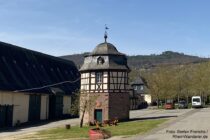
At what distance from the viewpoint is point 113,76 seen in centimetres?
4438

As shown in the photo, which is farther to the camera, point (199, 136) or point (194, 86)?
point (194, 86)

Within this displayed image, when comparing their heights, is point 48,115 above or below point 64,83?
below

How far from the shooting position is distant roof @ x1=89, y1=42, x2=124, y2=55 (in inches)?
1759

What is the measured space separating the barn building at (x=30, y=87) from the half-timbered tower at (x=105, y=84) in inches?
323

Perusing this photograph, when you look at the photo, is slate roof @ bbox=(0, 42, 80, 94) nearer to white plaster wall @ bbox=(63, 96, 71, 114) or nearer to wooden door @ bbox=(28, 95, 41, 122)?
wooden door @ bbox=(28, 95, 41, 122)

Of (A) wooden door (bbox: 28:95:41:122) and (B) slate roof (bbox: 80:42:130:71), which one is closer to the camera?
(B) slate roof (bbox: 80:42:130:71)

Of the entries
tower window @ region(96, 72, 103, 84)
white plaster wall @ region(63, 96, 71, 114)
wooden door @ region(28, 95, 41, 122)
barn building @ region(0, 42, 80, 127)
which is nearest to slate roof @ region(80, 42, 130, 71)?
tower window @ region(96, 72, 103, 84)

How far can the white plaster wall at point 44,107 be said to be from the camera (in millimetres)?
52312

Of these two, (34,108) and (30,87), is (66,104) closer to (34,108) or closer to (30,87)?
(34,108)

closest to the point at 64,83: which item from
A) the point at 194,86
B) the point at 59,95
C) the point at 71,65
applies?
the point at 59,95

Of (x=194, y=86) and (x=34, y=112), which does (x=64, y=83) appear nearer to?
(x=34, y=112)

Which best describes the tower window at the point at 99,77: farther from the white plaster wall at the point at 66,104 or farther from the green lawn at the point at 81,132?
the white plaster wall at the point at 66,104

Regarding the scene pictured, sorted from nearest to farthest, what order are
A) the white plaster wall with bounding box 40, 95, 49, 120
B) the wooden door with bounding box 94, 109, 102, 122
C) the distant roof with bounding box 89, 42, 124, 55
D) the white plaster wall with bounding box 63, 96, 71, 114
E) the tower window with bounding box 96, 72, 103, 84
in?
the wooden door with bounding box 94, 109, 102, 122
the tower window with bounding box 96, 72, 103, 84
the distant roof with bounding box 89, 42, 124, 55
the white plaster wall with bounding box 40, 95, 49, 120
the white plaster wall with bounding box 63, 96, 71, 114

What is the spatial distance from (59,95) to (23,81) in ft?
27.6
